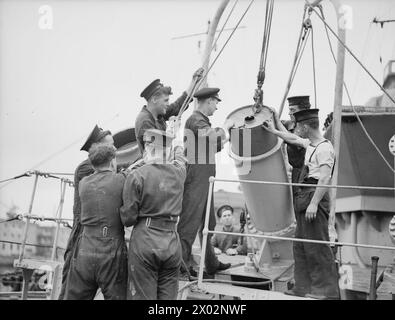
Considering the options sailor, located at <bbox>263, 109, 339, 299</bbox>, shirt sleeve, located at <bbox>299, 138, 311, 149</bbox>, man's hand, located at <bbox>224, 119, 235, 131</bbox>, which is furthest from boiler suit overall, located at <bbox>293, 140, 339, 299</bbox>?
man's hand, located at <bbox>224, 119, 235, 131</bbox>

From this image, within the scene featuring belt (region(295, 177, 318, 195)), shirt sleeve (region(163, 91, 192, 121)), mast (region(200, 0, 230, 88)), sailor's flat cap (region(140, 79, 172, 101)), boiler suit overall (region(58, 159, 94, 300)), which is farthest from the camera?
mast (region(200, 0, 230, 88))

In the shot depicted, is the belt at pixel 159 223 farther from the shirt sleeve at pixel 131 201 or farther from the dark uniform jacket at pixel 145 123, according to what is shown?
the dark uniform jacket at pixel 145 123

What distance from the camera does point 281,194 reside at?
5.17 meters

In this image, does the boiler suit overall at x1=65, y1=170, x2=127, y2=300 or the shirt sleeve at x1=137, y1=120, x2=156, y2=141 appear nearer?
the boiler suit overall at x1=65, y1=170, x2=127, y2=300

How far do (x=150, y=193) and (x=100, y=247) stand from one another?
530 mm

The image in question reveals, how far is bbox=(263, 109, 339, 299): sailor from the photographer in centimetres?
463

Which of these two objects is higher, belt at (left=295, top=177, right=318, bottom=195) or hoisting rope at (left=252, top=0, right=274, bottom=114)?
hoisting rope at (left=252, top=0, right=274, bottom=114)

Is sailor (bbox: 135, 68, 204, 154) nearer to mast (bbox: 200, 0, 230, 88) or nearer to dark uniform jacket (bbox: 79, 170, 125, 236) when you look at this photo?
mast (bbox: 200, 0, 230, 88)

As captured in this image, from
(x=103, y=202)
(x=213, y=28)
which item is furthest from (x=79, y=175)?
(x=213, y=28)

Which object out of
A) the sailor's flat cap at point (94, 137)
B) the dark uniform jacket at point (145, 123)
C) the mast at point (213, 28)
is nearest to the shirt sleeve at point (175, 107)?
the dark uniform jacket at point (145, 123)

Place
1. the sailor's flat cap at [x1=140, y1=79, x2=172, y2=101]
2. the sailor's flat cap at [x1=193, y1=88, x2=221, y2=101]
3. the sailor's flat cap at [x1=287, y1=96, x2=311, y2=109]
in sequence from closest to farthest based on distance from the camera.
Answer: the sailor's flat cap at [x1=140, y1=79, x2=172, y2=101]
the sailor's flat cap at [x1=193, y1=88, x2=221, y2=101]
the sailor's flat cap at [x1=287, y1=96, x2=311, y2=109]

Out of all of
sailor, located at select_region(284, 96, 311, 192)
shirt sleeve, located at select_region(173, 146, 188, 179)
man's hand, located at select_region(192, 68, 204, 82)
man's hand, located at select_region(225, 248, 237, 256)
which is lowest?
man's hand, located at select_region(225, 248, 237, 256)

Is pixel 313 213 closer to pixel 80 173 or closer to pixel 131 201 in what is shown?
pixel 131 201
